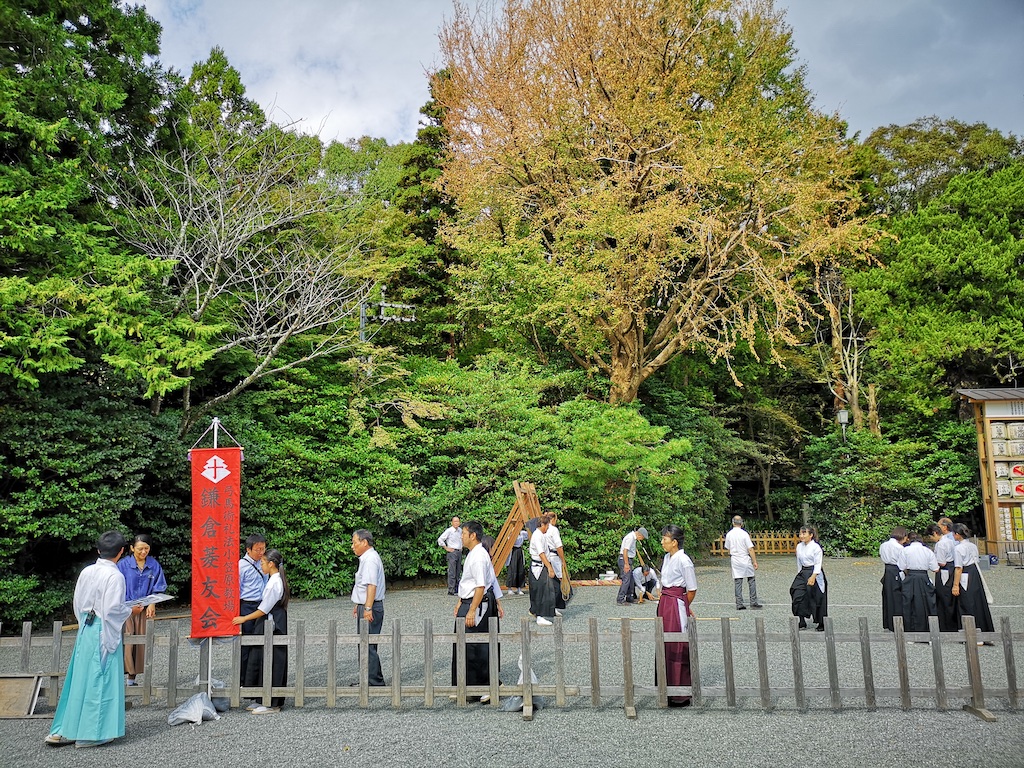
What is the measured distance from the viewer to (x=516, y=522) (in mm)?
13023

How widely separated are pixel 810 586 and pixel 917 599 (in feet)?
4.11

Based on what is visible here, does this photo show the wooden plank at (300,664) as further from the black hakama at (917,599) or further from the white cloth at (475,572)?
the black hakama at (917,599)

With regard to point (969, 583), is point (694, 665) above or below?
below

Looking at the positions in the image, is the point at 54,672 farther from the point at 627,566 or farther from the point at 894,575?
the point at 894,575

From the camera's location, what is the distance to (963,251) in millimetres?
21812

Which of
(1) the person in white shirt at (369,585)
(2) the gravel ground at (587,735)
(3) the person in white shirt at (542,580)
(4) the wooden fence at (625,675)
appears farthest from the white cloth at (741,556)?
(1) the person in white shirt at (369,585)

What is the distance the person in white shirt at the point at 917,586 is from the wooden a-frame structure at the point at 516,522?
246 inches

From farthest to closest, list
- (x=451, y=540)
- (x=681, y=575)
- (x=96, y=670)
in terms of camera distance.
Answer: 1. (x=451, y=540)
2. (x=681, y=575)
3. (x=96, y=670)

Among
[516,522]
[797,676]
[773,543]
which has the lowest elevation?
[773,543]

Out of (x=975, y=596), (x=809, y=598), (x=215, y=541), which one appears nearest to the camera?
(x=215, y=541)

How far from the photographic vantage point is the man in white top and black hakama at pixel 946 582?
8482 mm

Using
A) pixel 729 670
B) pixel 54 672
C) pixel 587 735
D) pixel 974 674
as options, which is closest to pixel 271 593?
pixel 54 672

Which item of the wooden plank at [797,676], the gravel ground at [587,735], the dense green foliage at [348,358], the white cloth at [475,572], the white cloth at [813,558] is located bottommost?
the gravel ground at [587,735]

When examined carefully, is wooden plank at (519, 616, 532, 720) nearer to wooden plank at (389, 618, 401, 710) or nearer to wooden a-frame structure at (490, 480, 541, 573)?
wooden plank at (389, 618, 401, 710)
